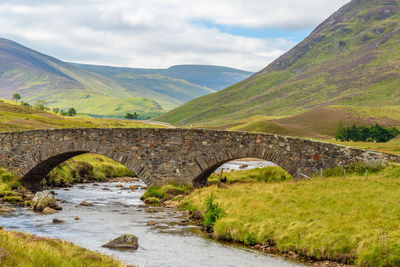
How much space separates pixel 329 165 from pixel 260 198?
22.7 ft

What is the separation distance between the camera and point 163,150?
3853 centimetres

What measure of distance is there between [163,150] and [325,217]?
59.8 feet

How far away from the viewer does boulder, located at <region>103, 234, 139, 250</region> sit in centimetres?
2248

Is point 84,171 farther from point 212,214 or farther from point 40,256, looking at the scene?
point 40,256

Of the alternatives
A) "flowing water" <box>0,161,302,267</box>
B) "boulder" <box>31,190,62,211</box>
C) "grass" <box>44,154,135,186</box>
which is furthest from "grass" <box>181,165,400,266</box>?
"grass" <box>44,154,135,186</box>

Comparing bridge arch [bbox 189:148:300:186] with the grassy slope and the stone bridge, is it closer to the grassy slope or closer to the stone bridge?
the stone bridge

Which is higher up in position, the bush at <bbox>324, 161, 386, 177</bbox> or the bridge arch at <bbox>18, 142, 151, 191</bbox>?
the bush at <bbox>324, 161, 386, 177</bbox>

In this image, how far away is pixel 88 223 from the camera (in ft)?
94.8

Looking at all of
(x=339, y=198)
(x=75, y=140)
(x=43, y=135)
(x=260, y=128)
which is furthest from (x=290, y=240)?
(x=260, y=128)

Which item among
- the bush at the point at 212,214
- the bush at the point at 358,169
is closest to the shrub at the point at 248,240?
the bush at the point at 212,214

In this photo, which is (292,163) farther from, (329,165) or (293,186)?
(293,186)

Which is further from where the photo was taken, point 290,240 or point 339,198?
point 339,198

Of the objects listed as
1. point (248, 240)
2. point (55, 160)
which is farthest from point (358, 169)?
point (55, 160)

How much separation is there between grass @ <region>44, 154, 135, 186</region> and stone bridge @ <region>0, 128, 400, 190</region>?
21.0 ft
